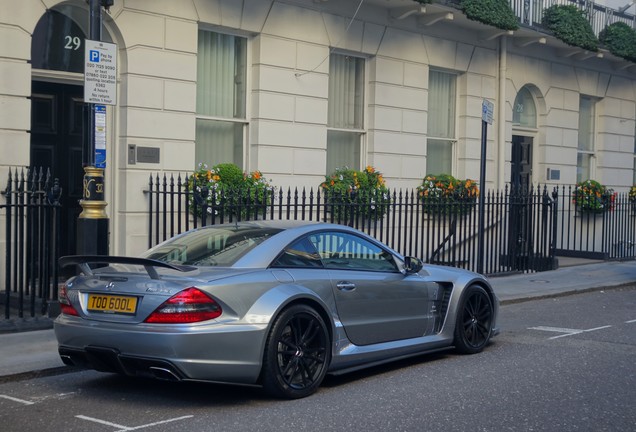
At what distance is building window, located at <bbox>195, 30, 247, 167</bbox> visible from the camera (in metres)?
14.5

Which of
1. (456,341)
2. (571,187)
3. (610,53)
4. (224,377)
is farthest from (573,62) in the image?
(224,377)

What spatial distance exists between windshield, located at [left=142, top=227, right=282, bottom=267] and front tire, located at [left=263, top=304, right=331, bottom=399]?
2.24 ft

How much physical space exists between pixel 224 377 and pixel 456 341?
3093 mm

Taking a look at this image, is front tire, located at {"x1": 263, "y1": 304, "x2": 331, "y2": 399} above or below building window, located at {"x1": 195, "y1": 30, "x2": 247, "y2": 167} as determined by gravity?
below

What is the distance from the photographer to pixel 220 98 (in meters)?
14.8

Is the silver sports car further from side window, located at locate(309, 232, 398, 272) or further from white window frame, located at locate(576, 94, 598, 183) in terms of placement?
white window frame, located at locate(576, 94, 598, 183)

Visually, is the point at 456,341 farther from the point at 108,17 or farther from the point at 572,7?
the point at 572,7

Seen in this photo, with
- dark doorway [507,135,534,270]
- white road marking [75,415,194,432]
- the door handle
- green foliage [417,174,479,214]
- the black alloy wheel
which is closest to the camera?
white road marking [75,415,194,432]

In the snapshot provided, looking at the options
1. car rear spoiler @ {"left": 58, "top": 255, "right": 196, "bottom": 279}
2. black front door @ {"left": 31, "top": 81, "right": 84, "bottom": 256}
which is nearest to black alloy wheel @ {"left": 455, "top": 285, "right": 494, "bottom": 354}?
car rear spoiler @ {"left": 58, "top": 255, "right": 196, "bottom": 279}

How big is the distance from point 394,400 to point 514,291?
8353 mm

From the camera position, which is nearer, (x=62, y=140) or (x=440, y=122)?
(x=62, y=140)

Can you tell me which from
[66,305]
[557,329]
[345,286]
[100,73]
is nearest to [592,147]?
[557,329]

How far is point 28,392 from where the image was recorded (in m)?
7.61

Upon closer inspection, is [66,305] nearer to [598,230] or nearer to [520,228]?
[520,228]
